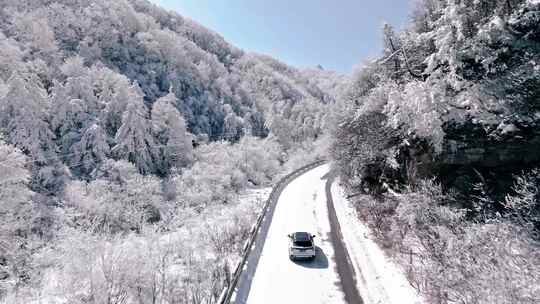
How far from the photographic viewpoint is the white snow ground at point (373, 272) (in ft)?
39.6

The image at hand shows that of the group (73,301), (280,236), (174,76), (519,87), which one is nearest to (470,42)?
(519,87)

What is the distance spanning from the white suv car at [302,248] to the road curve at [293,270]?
1.35ft

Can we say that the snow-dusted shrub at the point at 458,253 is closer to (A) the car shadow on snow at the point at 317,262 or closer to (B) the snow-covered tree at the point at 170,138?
(A) the car shadow on snow at the point at 317,262

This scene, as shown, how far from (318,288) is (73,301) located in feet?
30.8

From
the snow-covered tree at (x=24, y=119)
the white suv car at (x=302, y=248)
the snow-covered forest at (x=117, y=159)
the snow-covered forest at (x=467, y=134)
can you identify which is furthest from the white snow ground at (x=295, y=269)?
the snow-covered tree at (x=24, y=119)

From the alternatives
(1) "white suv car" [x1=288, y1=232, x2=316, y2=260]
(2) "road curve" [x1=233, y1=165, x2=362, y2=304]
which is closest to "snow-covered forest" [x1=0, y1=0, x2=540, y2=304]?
(2) "road curve" [x1=233, y1=165, x2=362, y2=304]

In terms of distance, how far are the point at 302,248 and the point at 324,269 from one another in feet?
4.95

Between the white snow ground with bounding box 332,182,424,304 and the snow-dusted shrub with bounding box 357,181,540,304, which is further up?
the snow-dusted shrub with bounding box 357,181,540,304

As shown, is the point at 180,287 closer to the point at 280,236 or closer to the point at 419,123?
the point at 280,236

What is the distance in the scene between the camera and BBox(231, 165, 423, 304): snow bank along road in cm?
1276

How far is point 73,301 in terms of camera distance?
10438mm

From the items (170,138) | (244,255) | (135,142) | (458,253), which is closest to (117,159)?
(135,142)

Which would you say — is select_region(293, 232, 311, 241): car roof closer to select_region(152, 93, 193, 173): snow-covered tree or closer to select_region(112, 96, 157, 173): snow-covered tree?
select_region(112, 96, 157, 173): snow-covered tree

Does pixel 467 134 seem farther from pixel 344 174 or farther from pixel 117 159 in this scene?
pixel 117 159
